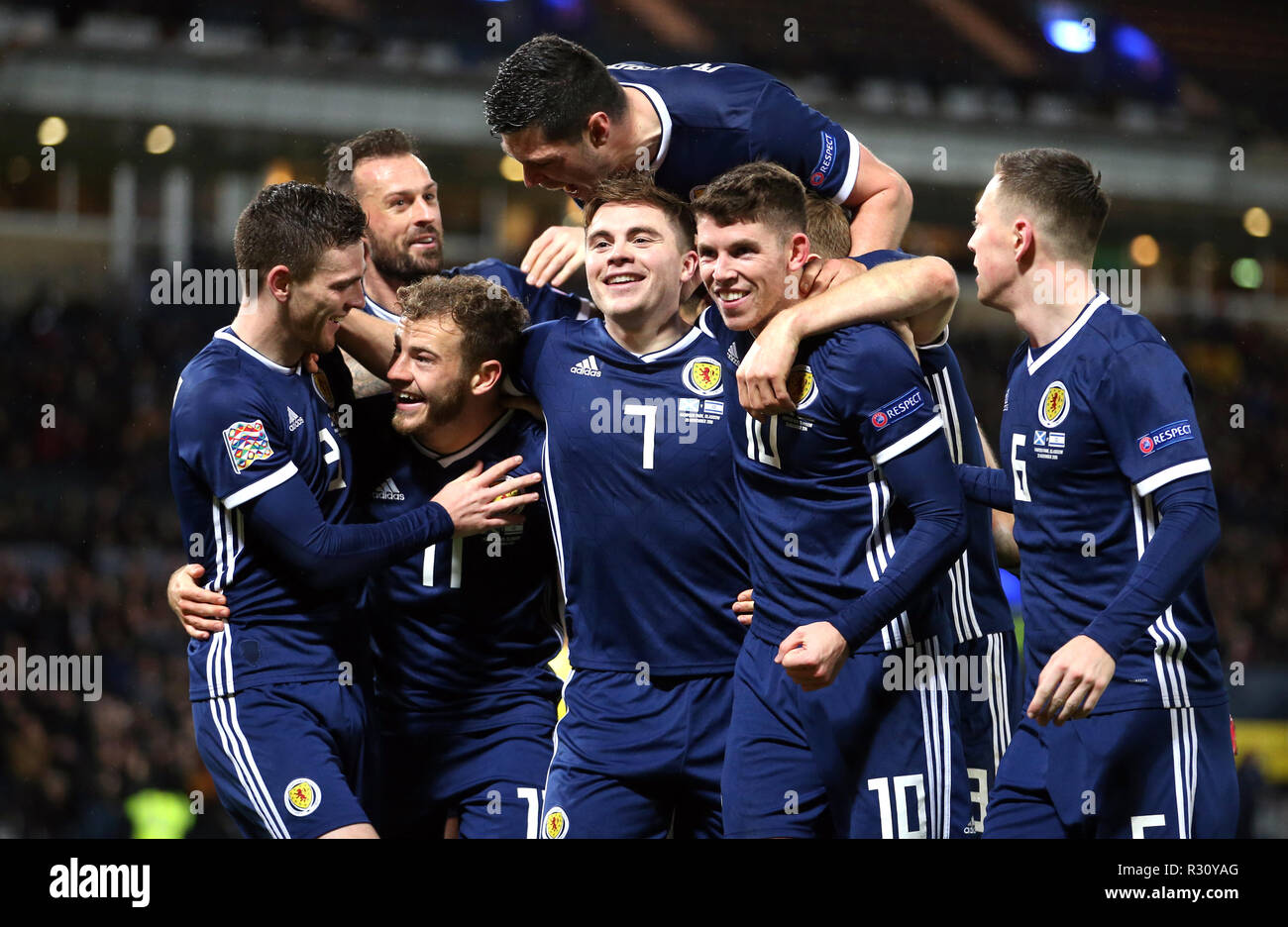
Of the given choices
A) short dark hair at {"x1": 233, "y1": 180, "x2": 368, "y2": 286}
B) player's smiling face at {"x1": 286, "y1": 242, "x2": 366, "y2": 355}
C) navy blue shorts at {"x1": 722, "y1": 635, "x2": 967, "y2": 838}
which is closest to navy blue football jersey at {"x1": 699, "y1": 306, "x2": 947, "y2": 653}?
navy blue shorts at {"x1": 722, "y1": 635, "x2": 967, "y2": 838}

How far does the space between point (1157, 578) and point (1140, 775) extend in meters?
0.60

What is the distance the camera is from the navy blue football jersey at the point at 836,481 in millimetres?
3688

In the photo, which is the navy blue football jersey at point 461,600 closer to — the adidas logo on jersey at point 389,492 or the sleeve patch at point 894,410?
the adidas logo on jersey at point 389,492

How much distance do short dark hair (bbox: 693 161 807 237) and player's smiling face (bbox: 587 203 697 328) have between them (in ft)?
0.68

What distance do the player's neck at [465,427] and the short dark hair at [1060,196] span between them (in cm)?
168

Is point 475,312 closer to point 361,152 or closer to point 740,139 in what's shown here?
point 740,139

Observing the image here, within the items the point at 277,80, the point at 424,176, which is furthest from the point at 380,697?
the point at 277,80

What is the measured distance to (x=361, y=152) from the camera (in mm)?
5461

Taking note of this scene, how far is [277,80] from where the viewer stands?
59.2ft
